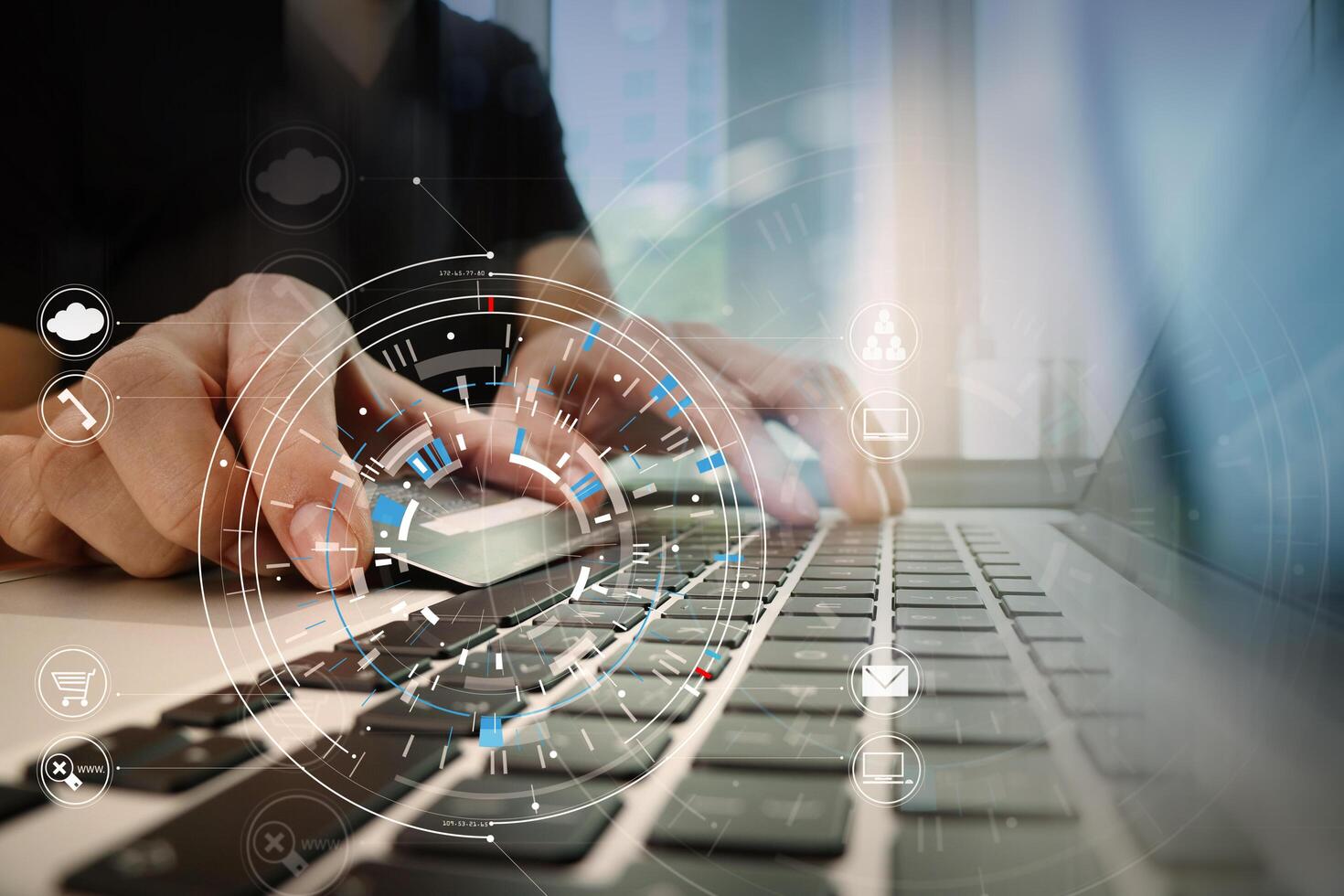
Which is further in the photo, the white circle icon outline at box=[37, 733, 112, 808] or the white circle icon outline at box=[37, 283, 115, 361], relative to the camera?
the white circle icon outline at box=[37, 283, 115, 361]

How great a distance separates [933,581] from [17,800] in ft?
1.33

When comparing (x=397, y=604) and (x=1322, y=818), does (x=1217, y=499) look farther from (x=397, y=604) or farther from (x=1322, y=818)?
(x=397, y=604)

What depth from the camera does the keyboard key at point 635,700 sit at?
389 millimetres

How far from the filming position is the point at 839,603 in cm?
42

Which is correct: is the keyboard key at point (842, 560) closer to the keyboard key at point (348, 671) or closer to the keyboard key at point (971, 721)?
the keyboard key at point (971, 721)

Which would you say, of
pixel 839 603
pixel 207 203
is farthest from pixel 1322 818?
pixel 207 203

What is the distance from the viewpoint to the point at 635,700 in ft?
1.29

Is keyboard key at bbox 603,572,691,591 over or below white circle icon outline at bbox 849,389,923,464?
below

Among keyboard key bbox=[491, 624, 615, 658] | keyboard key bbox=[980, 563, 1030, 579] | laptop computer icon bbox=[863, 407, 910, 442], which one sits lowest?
keyboard key bbox=[491, 624, 615, 658]

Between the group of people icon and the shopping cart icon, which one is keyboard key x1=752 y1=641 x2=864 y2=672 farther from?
the shopping cart icon

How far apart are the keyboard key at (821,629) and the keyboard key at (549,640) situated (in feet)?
0.26

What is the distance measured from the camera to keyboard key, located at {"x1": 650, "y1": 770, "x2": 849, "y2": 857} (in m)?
0.33
